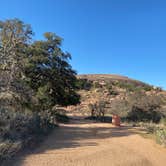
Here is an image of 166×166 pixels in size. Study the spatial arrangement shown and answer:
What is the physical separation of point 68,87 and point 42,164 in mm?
15479

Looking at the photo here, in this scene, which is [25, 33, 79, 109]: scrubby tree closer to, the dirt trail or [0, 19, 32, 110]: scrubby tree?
[0, 19, 32, 110]: scrubby tree

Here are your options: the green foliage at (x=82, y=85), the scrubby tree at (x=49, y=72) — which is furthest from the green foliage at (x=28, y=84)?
the green foliage at (x=82, y=85)

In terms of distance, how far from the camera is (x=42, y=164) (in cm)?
823

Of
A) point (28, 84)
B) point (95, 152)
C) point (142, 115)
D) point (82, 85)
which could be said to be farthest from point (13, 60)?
point (82, 85)

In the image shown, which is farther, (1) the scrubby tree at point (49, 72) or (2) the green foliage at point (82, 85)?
(2) the green foliage at point (82, 85)

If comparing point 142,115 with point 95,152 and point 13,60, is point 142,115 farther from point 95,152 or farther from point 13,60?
point 95,152

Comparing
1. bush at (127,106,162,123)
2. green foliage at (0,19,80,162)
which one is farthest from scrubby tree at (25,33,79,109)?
bush at (127,106,162,123)

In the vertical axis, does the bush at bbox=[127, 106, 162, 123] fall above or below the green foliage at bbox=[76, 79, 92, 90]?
below

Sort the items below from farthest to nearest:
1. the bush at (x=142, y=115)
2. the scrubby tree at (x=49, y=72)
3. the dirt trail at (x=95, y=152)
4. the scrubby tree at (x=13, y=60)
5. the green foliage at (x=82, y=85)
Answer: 1. the green foliage at (x=82, y=85)
2. the bush at (x=142, y=115)
3. the scrubby tree at (x=49, y=72)
4. the scrubby tree at (x=13, y=60)
5. the dirt trail at (x=95, y=152)

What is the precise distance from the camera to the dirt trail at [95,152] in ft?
28.9

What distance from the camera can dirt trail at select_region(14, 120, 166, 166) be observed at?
28.9 ft

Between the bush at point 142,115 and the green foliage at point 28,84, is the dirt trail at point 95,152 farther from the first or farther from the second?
the bush at point 142,115

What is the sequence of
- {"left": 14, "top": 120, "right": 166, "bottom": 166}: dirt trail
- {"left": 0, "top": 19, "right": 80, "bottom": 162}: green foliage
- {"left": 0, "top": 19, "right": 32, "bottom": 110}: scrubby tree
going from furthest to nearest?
{"left": 0, "top": 19, "right": 32, "bottom": 110}: scrubby tree < {"left": 0, "top": 19, "right": 80, "bottom": 162}: green foliage < {"left": 14, "top": 120, "right": 166, "bottom": 166}: dirt trail

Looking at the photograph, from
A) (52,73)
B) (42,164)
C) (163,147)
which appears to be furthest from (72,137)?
(52,73)
